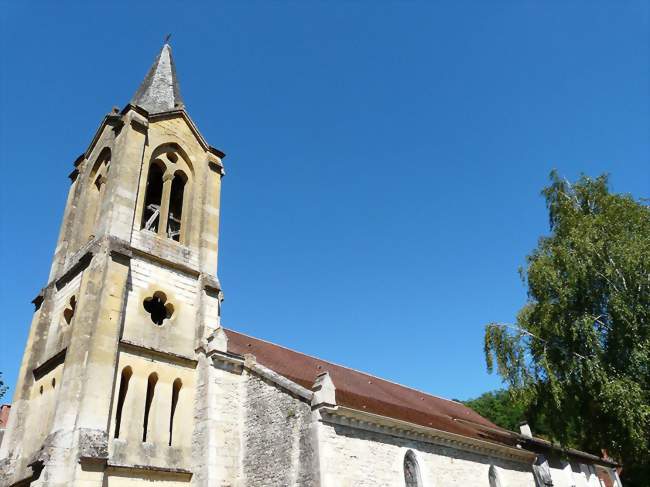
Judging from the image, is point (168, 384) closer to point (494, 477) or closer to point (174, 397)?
point (174, 397)

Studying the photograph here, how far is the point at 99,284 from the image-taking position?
1512cm

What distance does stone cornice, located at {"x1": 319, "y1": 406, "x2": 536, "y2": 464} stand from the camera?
45.3 ft

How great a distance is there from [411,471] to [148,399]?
824cm

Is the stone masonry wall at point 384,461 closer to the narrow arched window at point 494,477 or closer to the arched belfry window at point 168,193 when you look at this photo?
the narrow arched window at point 494,477

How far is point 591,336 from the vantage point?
17.4 m

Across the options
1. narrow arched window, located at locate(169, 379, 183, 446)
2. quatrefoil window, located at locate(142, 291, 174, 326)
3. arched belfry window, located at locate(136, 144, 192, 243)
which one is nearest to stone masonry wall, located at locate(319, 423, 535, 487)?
narrow arched window, located at locate(169, 379, 183, 446)

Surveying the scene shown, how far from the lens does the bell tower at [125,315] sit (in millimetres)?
13461

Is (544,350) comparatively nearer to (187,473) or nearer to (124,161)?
(187,473)

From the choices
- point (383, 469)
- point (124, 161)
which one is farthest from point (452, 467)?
point (124, 161)

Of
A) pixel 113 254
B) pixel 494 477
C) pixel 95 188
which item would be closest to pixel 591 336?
pixel 494 477

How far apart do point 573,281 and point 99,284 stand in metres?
16.0

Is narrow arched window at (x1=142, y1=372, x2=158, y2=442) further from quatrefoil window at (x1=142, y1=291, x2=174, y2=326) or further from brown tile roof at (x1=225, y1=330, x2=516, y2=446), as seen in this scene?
brown tile roof at (x1=225, y1=330, x2=516, y2=446)

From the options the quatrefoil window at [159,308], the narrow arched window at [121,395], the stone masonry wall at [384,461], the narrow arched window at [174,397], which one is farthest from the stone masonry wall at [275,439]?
the quatrefoil window at [159,308]

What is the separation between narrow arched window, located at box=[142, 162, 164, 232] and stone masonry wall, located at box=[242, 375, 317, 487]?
725cm
